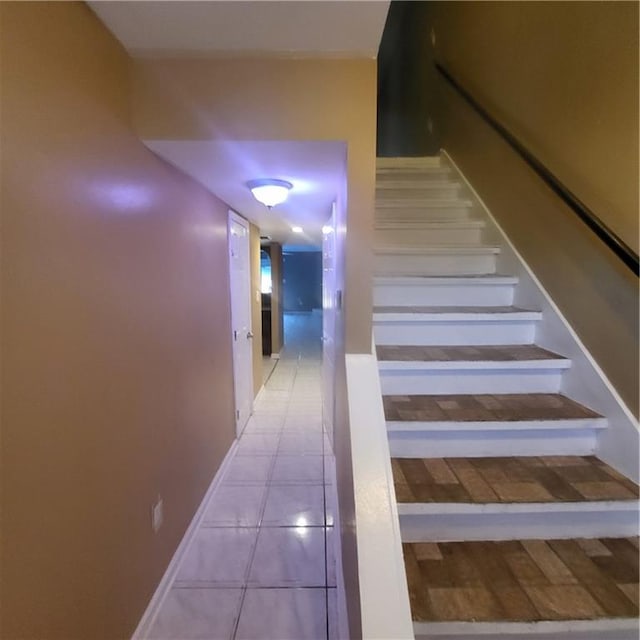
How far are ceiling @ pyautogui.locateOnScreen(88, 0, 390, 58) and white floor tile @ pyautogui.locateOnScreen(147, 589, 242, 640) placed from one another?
237cm

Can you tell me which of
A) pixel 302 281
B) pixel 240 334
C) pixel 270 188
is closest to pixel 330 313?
pixel 240 334

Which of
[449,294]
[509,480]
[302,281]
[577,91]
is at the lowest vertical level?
[509,480]

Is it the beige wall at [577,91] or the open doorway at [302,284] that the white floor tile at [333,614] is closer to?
the beige wall at [577,91]

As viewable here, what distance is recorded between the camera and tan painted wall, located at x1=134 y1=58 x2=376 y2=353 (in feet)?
4.67

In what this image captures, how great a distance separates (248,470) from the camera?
289 cm

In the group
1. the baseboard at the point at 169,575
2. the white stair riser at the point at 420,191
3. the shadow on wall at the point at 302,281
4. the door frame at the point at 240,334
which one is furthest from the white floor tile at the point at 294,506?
the shadow on wall at the point at 302,281

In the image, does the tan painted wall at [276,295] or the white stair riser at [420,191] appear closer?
the white stair riser at [420,191]

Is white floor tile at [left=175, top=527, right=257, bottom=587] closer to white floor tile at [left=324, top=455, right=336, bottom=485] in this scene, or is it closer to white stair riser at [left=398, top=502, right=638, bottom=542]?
white floor tile at [left=324, top=455, right=336, bottom=485]

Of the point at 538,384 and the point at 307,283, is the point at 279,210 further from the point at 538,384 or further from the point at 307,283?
the point at 307,283

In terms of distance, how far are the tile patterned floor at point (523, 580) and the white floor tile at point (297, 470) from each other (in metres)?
1.54

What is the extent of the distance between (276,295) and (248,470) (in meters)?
3.97

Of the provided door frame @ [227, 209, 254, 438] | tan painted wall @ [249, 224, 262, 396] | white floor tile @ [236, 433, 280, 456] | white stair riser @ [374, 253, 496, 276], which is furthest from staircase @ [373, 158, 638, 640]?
tan painted wall @ [249, 224, 262, 396]

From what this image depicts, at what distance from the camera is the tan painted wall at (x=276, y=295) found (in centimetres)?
643

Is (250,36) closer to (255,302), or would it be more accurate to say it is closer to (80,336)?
(80,336)
